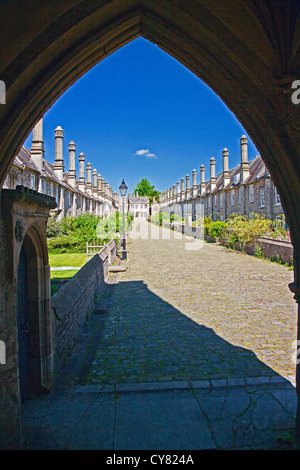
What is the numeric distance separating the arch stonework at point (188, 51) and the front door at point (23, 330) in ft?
5.74

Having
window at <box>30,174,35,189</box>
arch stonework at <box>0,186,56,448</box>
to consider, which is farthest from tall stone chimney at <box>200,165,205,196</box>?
arch stonework at <box>0,186,56,448</box>

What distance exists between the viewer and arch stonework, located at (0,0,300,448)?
272 cm

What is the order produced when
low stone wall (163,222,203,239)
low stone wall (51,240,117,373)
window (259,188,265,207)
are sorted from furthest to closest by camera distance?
1. low stone wall (163,222,203,239)
2. window (259,188,265,207)
3. low stone wall (51,240,117,373)

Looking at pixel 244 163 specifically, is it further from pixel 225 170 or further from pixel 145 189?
pixel 145 189

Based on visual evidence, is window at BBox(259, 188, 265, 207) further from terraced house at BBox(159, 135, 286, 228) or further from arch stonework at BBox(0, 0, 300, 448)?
arch stonework at BBox(0, 0, 300, 448)

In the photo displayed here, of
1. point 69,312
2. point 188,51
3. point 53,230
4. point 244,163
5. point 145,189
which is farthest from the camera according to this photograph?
point 145,189

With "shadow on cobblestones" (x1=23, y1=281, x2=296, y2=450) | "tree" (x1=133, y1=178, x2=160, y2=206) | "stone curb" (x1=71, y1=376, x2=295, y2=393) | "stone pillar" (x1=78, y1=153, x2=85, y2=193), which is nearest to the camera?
"shadow on cobblestones" (x1=23, y1=281, x2=296, y2=450)

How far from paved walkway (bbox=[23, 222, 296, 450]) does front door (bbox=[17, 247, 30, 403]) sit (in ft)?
1.01

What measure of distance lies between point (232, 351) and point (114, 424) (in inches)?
121

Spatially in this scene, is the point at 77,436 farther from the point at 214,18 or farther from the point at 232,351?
the point at 214,18

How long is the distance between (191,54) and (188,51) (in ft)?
0.15

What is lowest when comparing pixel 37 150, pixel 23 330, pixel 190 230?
pixel 23 330

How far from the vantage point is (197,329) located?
23.7ft

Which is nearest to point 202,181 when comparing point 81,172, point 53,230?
point 81,172
